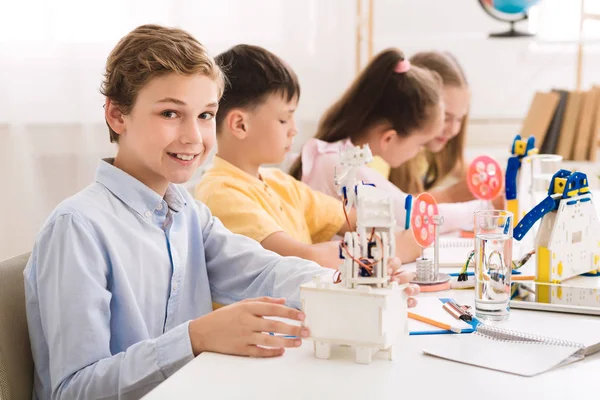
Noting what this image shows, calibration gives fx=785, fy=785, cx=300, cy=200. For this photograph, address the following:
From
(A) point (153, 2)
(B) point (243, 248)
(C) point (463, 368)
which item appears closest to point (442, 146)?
(A) point (153, 2)


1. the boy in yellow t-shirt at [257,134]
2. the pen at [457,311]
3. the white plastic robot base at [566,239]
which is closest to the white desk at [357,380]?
the pen at [457,311]

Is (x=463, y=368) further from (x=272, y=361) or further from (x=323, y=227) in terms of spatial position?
(x=323, y=227)

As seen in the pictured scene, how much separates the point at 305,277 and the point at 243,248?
0.16 m

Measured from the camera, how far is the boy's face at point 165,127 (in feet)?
3.82

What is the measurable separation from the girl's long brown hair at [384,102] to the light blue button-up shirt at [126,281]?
39.3 inches

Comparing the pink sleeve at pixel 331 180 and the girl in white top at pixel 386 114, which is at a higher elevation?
the girl in white top at pixel 386 114

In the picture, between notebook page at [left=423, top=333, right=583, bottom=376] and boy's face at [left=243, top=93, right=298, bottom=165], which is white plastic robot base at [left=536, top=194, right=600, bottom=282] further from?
boy's face at [left=243, top=93, right=298, bottom=165]

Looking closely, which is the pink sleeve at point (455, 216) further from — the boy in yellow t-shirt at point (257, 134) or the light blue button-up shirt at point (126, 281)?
the light blue button-up shirt at point (126, 281)

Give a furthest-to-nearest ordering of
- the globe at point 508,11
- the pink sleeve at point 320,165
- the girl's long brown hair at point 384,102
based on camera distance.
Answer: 1. the globe at point 508,11
2. the girl's long brown hair at point 384,102
3. the pink sleeve at point 320,165

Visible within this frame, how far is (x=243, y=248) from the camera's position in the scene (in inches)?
51.4

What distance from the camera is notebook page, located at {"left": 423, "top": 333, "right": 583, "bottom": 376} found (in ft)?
2.99

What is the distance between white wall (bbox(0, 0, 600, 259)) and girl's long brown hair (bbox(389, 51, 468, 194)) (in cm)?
51

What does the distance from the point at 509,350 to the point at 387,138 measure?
1349 millimetres

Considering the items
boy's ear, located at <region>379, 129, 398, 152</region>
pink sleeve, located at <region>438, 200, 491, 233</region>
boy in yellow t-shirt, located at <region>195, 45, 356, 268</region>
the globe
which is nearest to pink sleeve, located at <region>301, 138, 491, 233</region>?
pink sleeve, located at <region>438, 200, 491, 233</region>
